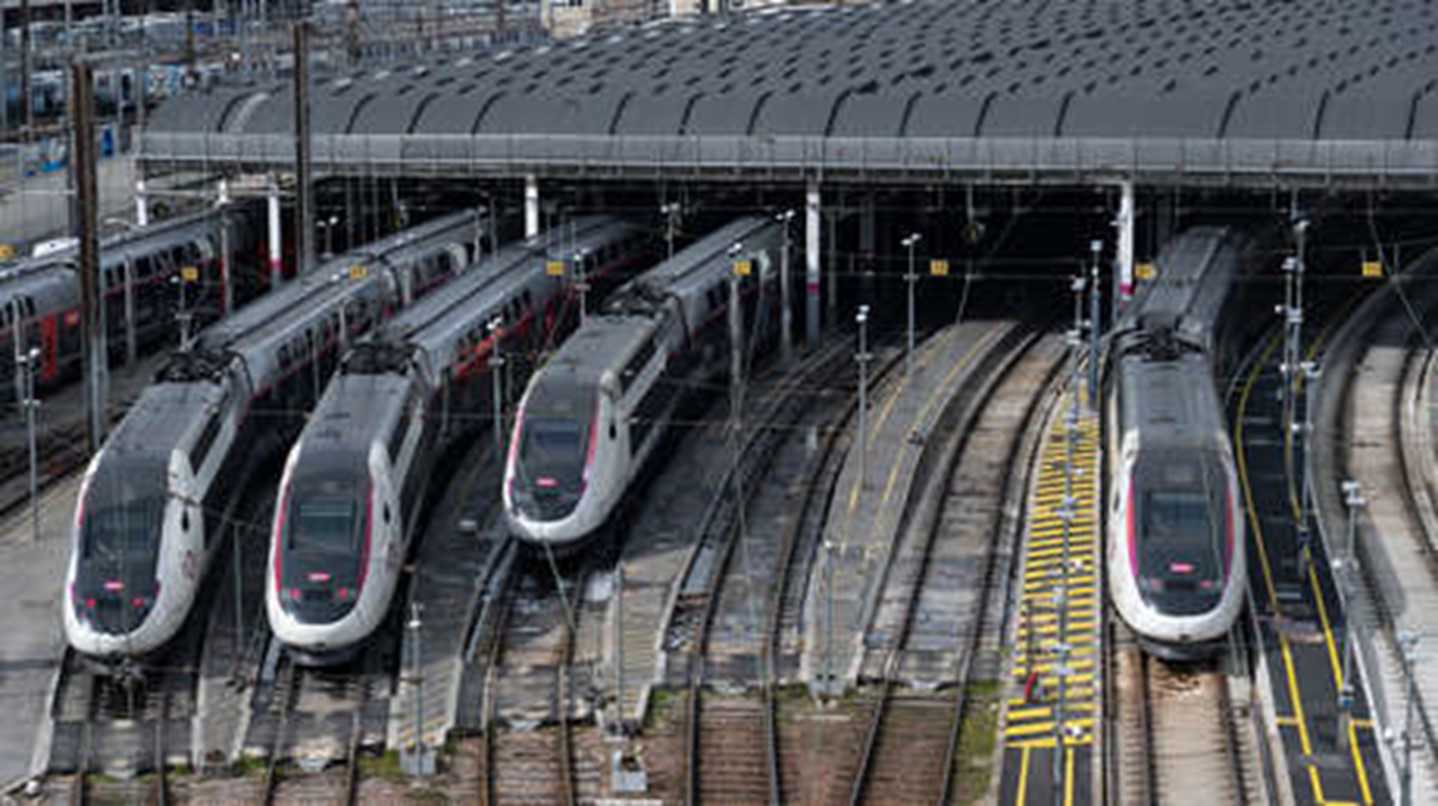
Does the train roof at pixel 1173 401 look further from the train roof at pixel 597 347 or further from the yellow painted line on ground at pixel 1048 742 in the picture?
the train roof at pixel 597 347

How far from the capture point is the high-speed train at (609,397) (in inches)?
1999

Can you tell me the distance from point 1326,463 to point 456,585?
2296 cm

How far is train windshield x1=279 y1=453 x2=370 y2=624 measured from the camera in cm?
4541

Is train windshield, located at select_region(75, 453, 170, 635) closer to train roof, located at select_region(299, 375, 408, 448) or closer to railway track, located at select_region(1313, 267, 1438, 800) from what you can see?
train roof, located at select_region(299, 375, 408, 448)

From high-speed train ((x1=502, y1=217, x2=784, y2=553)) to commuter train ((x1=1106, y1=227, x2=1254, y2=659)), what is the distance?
11.0m

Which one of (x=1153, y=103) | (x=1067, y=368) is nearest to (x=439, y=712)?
(x=1067, y=368)

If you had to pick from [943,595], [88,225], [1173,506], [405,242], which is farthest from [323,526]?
[405,242]

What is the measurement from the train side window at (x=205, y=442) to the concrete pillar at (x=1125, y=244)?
29.5 meters

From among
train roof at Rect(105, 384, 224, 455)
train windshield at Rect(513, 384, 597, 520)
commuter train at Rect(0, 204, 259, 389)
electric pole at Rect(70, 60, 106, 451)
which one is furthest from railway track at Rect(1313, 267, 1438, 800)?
commuter train at Rect(0, 204, 259, 389)

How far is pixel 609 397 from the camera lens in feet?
172

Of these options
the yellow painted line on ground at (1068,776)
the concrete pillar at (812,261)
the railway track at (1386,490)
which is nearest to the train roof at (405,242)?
the concrete pillar at (812,261)

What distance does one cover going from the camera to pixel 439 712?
4522cm

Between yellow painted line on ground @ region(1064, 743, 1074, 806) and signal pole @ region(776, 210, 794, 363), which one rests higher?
signal pole @ region(776, 210, 794, 363)

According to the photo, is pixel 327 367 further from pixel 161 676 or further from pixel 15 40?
pixel 15 40
